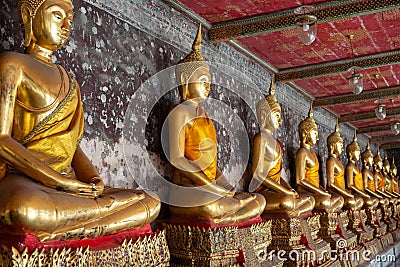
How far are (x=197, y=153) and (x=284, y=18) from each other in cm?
167

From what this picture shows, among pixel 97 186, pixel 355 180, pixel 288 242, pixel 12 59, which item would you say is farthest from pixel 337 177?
pixel 12 59

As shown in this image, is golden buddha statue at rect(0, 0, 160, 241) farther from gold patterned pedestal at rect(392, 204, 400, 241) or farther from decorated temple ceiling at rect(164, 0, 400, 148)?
gold patterned pedestal at rect(392, 204, 400, 241)

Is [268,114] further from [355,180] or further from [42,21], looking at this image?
Result: [355,180]

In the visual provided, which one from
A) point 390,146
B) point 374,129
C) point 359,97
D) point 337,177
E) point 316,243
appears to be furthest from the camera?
point 390,146

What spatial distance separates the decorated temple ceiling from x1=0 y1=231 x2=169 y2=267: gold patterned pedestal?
2.42 metres

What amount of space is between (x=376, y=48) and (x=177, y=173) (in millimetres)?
3473

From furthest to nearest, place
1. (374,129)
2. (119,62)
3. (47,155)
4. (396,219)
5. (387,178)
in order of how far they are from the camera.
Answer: (387,178), (374,129), (396,219), (119,62), (47,155)

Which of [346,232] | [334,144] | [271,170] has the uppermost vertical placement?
[334,144]

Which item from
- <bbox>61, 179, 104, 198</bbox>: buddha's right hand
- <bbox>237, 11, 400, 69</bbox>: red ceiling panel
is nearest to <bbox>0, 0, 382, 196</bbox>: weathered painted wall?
<bbox>61, 179, 104, 198</bbox>: buddha's right hand

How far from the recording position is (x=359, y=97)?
8.56 meters

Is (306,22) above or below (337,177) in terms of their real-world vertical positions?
above

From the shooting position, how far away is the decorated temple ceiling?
15.2 feet

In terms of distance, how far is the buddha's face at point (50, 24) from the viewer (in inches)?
112

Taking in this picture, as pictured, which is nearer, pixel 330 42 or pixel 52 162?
pixel 52 162
